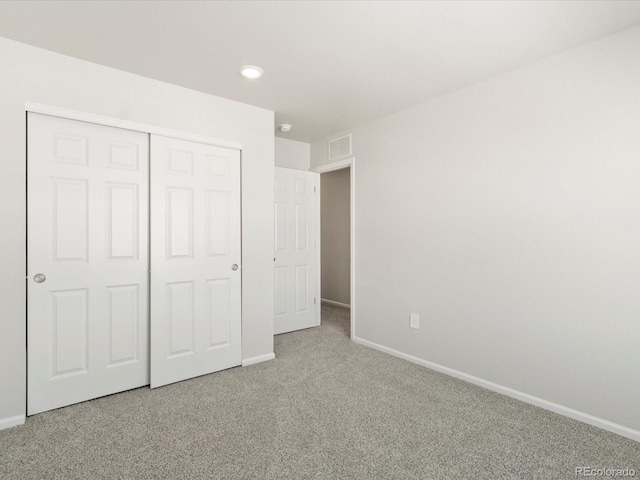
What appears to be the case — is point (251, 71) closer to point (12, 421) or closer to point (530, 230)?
point (530, 230)

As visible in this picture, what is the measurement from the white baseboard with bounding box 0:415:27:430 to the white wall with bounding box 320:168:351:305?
413cm

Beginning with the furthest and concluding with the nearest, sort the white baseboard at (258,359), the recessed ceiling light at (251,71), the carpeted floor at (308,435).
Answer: the white baseboard at (258,359) < the recessed ceiling light at (251,71) < the carpeted floor at (308,435)

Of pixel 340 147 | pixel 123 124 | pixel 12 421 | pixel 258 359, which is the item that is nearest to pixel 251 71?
pixel 123 124

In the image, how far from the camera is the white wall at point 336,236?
18.3ft

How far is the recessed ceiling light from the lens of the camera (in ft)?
8.07

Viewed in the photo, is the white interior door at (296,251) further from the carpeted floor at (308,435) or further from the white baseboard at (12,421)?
the white baseboard at (12,421)

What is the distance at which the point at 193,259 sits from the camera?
2865 mm

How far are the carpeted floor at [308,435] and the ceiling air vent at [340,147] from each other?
248cm

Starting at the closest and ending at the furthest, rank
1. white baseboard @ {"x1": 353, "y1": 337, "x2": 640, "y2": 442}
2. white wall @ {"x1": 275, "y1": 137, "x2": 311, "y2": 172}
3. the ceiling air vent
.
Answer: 1. white baseboard @ {"x1": 353, "y1": 337, "x2": 640, "y2": 442}
2. the ceiling air vent
3. white wall @ {"x1": 275, "y1": 137, "x2": 311, "y2": 172}

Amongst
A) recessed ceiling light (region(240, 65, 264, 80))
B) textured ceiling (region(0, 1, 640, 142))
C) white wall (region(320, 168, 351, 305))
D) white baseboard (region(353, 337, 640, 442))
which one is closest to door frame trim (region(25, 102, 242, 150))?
textured ceiling (region(0, 1, 640, 142))

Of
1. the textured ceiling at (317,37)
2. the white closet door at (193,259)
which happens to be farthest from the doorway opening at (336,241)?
the textured ceiling at (317,37)

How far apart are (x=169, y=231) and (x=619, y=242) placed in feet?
10.3

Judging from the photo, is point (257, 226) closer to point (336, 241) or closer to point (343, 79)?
point (343, 79)

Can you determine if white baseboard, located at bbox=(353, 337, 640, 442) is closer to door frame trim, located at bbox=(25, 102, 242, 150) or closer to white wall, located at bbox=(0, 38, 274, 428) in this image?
white wall, located at bbox=(0, 38, 274, 428)
